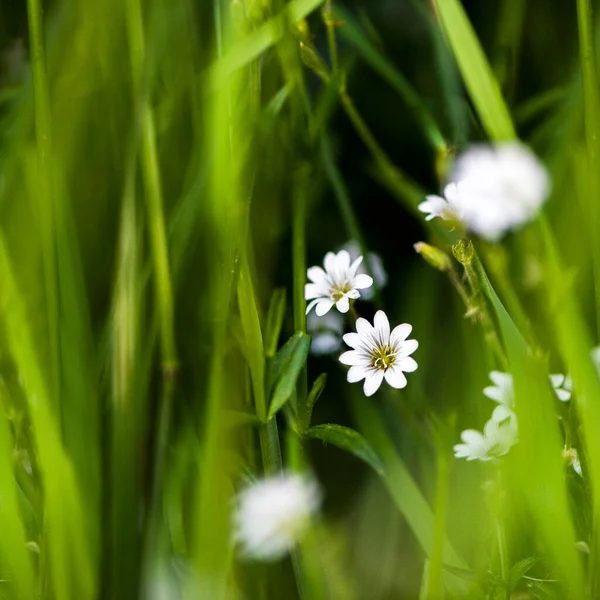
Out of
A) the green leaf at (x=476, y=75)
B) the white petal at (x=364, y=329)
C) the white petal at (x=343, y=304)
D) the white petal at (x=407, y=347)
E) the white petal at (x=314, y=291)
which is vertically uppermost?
the green leaf at (x=476, y=75)

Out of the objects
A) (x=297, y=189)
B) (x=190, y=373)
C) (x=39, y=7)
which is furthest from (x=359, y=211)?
(x=39, y=7)

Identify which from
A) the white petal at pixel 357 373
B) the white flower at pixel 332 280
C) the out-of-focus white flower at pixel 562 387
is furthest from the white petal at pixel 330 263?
the out-of-focus white flower at pixel 562 387

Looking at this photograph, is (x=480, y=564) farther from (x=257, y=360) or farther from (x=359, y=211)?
(x=359, y=211)

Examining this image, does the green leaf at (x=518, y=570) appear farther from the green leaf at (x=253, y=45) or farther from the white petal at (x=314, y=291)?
the green leaf at (x=253, y=45)

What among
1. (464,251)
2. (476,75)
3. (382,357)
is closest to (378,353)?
(382,357)

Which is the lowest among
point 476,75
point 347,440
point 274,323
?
point 347,440

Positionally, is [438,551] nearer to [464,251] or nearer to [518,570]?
[518,570]
